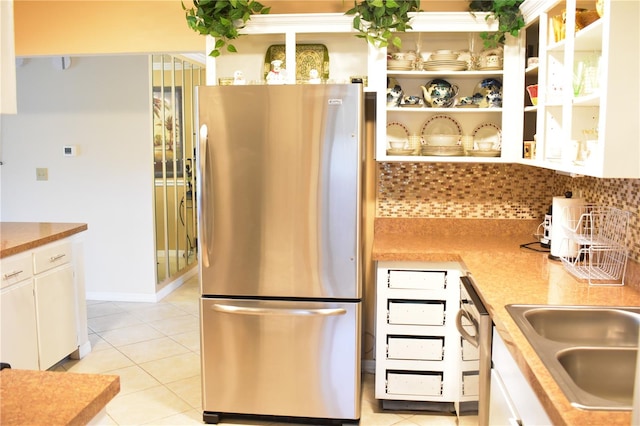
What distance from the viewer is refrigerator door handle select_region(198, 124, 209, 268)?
8.96ft

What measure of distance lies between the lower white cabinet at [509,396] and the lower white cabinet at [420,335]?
806mm

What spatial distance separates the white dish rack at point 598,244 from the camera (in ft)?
7.67

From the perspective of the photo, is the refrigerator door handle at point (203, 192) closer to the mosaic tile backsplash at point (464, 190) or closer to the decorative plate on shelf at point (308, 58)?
the decorative plate on shelf at point (308, 58)

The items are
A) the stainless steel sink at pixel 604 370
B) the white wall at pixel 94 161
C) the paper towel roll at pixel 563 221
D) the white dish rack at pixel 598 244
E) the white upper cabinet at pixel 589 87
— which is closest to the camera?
the stainless steel sink at pixel 604 370

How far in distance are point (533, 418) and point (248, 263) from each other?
1.59 metres

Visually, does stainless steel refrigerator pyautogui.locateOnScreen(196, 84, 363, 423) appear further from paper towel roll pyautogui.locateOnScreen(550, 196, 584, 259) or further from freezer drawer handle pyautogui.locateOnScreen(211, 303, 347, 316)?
paper towel roll pyautogui.locateOnScreen(550, 196, 584, 259)

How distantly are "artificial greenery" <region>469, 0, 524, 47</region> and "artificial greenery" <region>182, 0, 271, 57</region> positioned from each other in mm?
1111

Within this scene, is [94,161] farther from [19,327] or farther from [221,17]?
[221,17]

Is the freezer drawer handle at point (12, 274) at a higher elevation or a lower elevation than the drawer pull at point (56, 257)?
lower

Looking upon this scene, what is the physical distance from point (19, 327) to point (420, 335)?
2.07 meters

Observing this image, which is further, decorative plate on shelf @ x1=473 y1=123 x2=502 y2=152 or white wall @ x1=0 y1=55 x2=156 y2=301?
white wall @ x1=0 y1=55 x2=156 y2=301

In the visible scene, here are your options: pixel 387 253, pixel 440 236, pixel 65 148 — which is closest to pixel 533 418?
pixel 387 253

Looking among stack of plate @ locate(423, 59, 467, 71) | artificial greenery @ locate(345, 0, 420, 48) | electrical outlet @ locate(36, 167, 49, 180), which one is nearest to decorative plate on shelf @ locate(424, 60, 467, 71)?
stack of plate @ locate(423, 59, 467, 71)

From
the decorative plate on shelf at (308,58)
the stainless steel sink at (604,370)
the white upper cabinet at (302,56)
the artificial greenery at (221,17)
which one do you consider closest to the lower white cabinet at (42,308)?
the white upper cabinet at (302,56)
